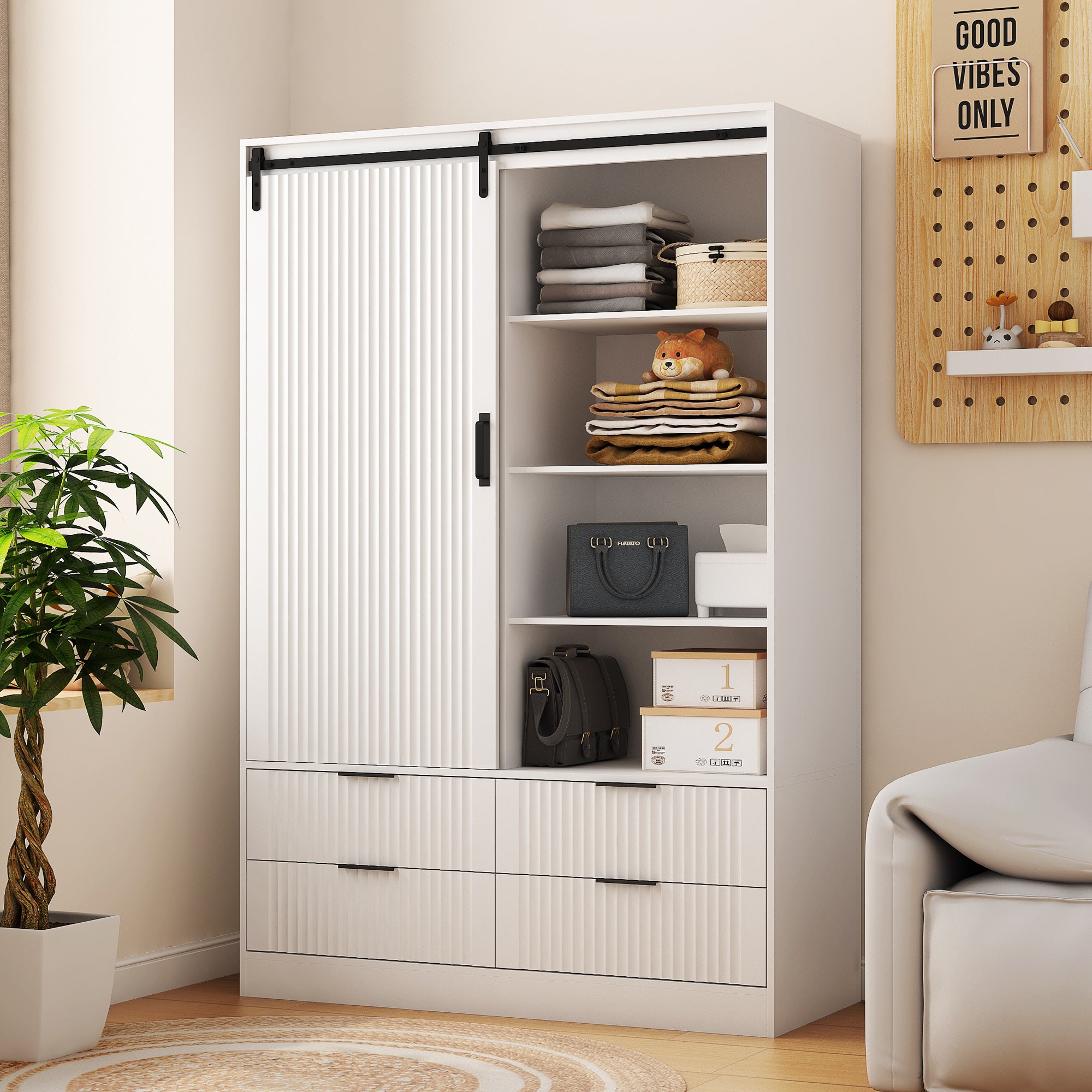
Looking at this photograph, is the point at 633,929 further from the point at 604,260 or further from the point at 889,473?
the point at 604,260

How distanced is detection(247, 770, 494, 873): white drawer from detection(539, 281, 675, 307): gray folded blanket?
3.39ft

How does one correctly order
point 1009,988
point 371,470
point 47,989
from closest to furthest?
point 1009,988 < point 47,989 < point 371,470

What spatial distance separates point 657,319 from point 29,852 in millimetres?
1622

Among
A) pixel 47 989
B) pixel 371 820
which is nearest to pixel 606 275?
pixel 371 820

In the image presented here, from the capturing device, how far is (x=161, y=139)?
151 inches

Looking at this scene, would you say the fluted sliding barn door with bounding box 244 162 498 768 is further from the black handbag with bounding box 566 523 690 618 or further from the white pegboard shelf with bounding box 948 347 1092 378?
the white pegboard shelf with bounding box 948 347 1092 378

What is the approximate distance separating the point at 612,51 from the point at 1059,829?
84.8 inches

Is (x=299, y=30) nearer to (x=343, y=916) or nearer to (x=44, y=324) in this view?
(x=44, y=324)

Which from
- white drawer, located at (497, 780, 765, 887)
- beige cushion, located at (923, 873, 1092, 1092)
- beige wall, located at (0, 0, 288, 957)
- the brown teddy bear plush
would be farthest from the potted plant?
beige cushion, located at (923, 873, 1092, 1092)

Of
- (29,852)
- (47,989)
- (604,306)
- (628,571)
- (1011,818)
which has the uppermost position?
(604,306)

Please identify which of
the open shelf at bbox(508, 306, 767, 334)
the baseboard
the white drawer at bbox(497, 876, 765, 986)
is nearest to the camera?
the white drawer at bbox(497, 876, 765, 986)

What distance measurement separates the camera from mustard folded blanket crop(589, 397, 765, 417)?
3461 mm

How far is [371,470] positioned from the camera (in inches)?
144

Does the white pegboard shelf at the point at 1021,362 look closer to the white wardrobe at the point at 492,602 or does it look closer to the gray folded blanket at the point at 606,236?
the white wardrobe at the point at 492,602
